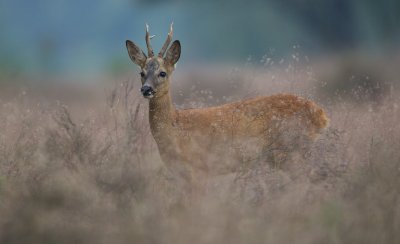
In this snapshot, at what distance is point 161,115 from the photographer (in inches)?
318

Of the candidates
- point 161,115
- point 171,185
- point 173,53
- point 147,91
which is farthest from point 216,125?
point 171,185

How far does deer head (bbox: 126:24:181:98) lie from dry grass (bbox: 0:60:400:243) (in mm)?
679

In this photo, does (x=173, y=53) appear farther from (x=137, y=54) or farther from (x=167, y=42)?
(x=137, y=54)

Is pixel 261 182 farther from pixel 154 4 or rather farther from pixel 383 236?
pixel 154 4

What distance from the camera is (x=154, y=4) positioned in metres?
27.3

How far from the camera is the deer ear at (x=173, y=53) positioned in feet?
27.6

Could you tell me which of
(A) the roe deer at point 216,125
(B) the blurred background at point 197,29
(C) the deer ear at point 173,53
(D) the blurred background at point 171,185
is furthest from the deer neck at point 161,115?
(B) the blurred background at point 197,29

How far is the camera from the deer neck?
7.95m

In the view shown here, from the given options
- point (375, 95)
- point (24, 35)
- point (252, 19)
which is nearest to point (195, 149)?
point (375, 95)

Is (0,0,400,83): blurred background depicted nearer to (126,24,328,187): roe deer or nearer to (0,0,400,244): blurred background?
(0,0,400,244): blurred background

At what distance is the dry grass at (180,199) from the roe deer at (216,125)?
22 centimetres

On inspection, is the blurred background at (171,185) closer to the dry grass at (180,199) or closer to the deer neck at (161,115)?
the dry grass at (180,199)

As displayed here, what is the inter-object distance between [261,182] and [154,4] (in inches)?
820

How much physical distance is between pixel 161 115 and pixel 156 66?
0.46 m
